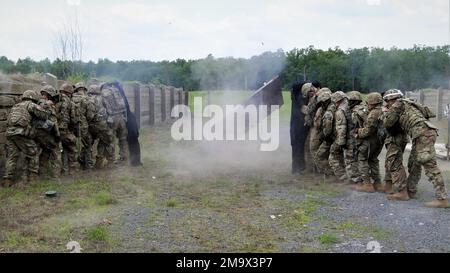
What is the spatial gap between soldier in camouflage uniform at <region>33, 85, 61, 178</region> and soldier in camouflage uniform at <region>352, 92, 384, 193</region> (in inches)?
227

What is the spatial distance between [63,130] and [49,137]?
0.56 m

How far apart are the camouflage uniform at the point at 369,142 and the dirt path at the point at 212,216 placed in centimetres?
56

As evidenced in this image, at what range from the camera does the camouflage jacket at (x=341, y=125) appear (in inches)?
359

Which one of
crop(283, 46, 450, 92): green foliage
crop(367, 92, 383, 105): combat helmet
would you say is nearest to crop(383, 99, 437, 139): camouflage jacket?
crop(367, 92, 383, 105): combat helmet

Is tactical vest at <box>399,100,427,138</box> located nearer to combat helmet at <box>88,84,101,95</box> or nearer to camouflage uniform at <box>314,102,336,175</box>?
camouflage uniform at <box>314,102,336,175</box>

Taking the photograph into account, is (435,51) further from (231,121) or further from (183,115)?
(231,121)

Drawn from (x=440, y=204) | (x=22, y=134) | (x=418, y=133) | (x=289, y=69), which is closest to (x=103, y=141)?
(x=22, y=134)

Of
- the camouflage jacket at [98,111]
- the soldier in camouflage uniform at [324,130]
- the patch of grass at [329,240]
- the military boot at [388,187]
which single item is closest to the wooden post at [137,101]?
the camouflage jacket at [98,111]

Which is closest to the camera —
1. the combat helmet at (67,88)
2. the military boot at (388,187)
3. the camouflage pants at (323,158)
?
the military boot at (388,187)

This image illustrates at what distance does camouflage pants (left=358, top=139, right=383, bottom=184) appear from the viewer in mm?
8836

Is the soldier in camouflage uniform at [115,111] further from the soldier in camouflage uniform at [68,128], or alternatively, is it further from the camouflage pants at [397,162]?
the camouflage pants at [397,162]

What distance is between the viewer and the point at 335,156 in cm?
952

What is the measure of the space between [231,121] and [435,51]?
25034 millimetres
